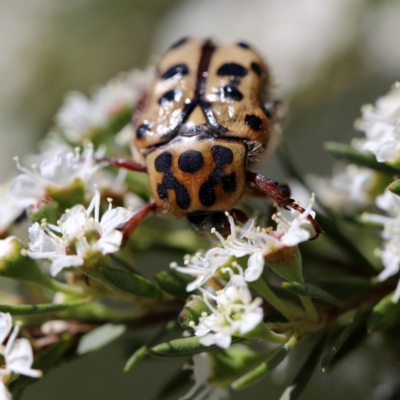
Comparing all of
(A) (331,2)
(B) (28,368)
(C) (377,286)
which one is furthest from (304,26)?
(B) (28,368)

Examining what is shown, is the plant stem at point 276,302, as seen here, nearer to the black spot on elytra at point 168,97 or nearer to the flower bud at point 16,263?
the flower bud at point 16,263

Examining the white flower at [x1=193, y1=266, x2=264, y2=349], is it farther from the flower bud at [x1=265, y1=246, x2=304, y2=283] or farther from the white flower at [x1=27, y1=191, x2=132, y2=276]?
the white flower at [x1=27, y1=191, x2=132, y2=276]

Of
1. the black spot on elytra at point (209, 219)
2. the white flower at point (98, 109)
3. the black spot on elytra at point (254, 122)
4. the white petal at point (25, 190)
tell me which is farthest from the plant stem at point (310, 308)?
the white flower at point (98, 109)

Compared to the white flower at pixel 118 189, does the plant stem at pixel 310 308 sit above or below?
below

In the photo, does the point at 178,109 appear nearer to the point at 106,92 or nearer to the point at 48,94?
the point at 106,92

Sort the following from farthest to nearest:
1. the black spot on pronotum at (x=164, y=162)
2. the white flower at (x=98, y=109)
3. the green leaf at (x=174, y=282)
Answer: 1. the white flower at (x=98, y=109)
2. the black spot on pronotum at (x=164, y=162)
3. the green leaf at (x=174, y=282)

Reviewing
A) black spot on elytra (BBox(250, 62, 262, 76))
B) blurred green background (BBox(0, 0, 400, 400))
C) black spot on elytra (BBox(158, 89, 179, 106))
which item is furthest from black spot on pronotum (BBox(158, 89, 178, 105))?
blurred green background (BBox(0, 0, 400, 400))
